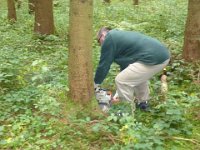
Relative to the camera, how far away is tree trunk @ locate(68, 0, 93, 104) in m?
4.98

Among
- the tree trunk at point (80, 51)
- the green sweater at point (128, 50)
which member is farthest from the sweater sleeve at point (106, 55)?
the tree trunk at point (80, 51)

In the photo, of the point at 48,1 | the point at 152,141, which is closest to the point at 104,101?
the point at 152,141

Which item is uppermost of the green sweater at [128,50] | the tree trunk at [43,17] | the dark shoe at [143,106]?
the green sweater at [128,50]

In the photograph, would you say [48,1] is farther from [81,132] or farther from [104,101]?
[81,132]

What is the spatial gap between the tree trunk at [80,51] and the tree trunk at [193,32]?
287cm

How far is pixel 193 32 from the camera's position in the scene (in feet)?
24.2

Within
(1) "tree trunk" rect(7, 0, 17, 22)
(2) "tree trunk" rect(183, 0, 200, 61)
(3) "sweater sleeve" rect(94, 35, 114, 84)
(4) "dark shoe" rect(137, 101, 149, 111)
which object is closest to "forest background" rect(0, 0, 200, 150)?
(4) "dark shoe" rect(137, 101, 149, 111)

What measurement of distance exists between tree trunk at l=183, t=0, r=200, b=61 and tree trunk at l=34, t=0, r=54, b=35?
16.5 feet

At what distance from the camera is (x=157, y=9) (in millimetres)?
16266

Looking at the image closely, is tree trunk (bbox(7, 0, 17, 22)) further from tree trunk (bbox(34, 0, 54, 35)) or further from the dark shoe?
the dark shoe

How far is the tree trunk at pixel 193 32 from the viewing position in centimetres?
732

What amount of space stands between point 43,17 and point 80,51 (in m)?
6.37

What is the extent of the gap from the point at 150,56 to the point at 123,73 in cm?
45

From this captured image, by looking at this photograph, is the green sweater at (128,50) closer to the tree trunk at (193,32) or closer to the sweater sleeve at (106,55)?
the sweater sleeve at (106,55)
